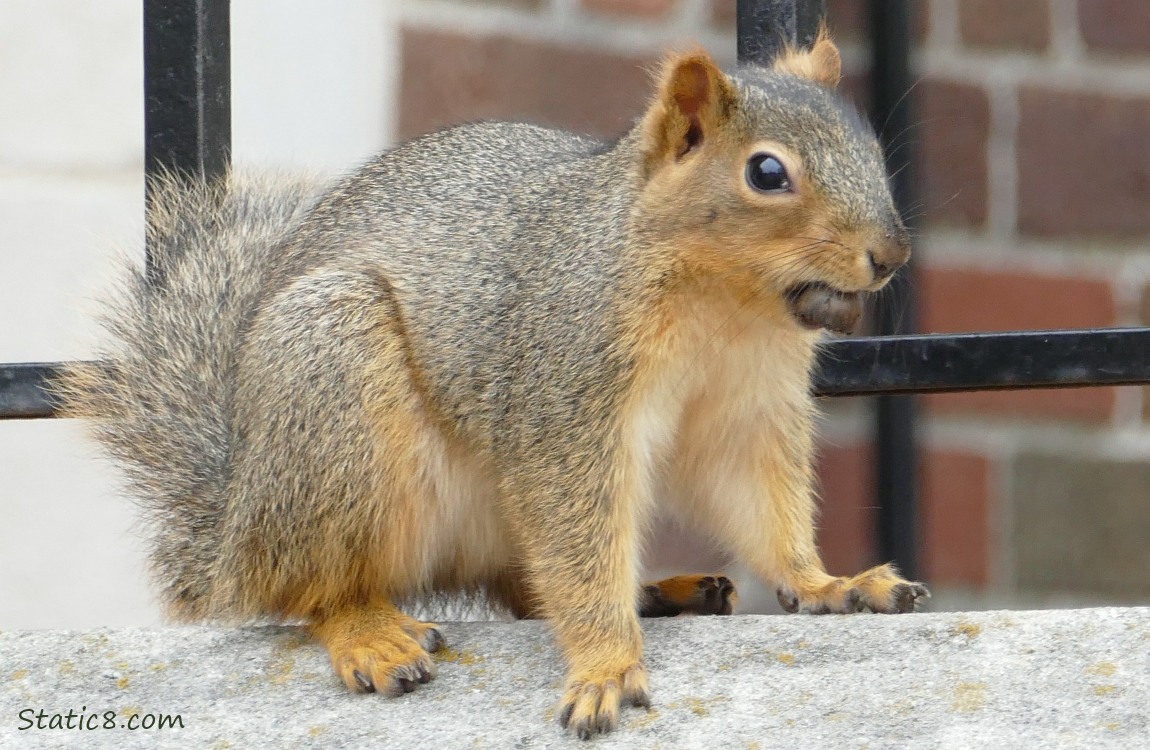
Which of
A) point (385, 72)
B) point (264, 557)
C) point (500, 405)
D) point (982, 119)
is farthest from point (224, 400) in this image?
point (982, 119)

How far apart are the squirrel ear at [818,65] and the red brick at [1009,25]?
704 mm

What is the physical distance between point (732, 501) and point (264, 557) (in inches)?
21.8

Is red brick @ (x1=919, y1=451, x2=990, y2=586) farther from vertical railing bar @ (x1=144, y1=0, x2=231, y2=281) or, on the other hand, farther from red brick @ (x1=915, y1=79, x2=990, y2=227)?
vertical railing bar @ (x1=144, y1=0, x2=231, y2=281)

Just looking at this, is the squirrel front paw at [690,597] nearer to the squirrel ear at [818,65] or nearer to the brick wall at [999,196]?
the brick wall at [999,196]

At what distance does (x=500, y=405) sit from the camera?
191cm

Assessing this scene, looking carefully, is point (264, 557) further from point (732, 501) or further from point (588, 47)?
point (588, 47)

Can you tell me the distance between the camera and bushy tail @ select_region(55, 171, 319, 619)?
Answer: 6.99 ft

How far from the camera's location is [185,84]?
2014 mm

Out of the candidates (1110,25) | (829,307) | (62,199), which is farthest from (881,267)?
(62,199)

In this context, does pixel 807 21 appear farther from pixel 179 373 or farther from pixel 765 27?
pixel 179 373

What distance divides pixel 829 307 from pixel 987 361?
24 centimetres

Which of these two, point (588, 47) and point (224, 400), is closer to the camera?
point (224, 400)

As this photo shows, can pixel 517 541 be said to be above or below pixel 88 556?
above

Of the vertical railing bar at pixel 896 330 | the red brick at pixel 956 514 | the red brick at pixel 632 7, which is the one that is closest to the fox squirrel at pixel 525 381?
the vertical railing bar at pixel 896 330
